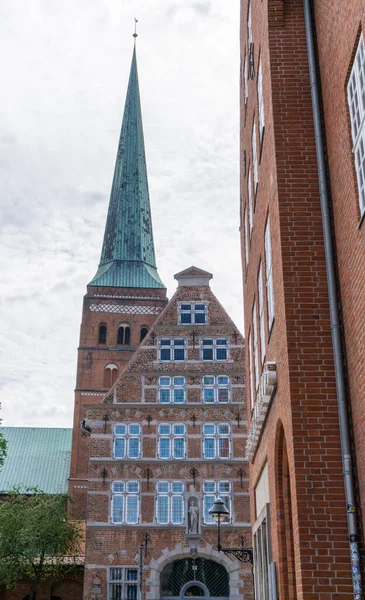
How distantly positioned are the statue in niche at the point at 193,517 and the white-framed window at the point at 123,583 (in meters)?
2.55

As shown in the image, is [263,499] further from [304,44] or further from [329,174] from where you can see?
[304,44]

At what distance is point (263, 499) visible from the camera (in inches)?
500

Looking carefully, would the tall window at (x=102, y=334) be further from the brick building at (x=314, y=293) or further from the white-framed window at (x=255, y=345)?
the brick building at (x=314, y=293)

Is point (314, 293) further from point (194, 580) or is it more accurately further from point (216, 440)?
point (194, 580)

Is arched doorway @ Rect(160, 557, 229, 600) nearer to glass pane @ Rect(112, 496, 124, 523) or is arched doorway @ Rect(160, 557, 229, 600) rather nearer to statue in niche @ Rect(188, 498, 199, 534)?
statue in niche @ Rect(188, 498, 199, 534)

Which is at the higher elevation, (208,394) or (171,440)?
(208,394)

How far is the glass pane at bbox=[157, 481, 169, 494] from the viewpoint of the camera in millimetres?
29047

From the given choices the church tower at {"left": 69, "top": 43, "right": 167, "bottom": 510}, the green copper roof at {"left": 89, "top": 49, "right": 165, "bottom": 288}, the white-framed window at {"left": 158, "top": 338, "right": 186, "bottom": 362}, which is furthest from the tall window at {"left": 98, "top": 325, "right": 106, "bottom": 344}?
the white-framed window at {"left": 158, "top": 338, "right": 186, "bottom": 362}

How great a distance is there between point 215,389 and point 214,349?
1775mm

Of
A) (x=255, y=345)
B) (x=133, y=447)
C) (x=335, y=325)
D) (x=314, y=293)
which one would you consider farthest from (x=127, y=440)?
(x=335, y=325)

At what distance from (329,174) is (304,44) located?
7.24 ft

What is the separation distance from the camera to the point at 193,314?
106 feet

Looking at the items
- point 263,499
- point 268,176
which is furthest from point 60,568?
point 268,176

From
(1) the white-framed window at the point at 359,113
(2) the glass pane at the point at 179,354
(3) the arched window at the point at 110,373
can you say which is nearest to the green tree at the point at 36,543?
(2) the glass pane at the point at 179,354
